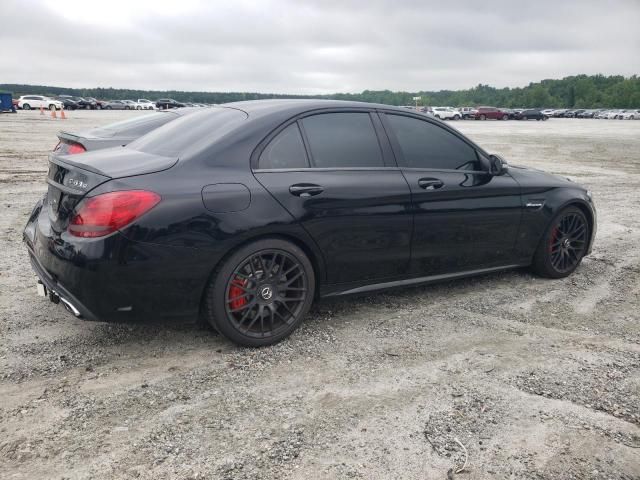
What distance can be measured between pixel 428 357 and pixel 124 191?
2.20 m

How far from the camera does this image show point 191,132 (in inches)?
162

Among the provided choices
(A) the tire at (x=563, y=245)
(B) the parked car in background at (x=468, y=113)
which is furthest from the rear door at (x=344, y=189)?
(B) the parked car in background at (x=468, y=113)

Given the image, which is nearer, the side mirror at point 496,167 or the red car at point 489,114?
the side mirror at point 496,167

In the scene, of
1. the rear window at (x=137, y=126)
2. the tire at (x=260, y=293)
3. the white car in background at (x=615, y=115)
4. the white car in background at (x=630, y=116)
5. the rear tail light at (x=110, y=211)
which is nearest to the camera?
the rear tail light at (x=110, y=211)

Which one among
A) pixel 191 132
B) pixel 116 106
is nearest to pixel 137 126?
pixel 191 132

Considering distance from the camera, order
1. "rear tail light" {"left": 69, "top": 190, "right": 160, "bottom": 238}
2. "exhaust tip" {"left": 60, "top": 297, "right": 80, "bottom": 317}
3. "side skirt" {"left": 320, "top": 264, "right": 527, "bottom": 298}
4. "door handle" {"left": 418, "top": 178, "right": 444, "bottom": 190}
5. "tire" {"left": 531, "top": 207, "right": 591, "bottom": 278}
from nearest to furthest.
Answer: "rear tail light" {"left": 69, "top": 190, "right": 160, "bottom": 238} < "exhaust tip" {"left": 60, "top": 297, "right": 80, "bottom": 317} < "side skirt" {"left": 320, "top": 264, "right": 527, "bottom": 298} < "door handle" {"left": 418, "top": 178, "right": 444, "bottom": 190} < "tire" {"left": 531, "top": 207, "right": 591, "bottom": 278}

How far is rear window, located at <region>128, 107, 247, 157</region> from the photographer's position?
12.7ft

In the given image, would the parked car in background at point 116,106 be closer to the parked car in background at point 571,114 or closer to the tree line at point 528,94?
the tree line at point 528,94

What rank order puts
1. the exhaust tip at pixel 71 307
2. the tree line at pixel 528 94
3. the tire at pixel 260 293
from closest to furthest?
the exhaust tip at pixel 71 307 < the tire at pixel 260 293 < the tree line at pixel 528 94

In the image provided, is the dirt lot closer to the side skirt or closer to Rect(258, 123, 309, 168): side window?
the side skirt

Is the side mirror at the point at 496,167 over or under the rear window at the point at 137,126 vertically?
under

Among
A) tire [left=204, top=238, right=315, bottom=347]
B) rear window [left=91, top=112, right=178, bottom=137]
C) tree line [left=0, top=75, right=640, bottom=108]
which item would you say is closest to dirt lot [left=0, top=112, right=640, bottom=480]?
tire [left=204, top=238, right=315, bottom=347]

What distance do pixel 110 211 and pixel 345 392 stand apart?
5.65ft

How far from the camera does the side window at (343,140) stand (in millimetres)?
4117
